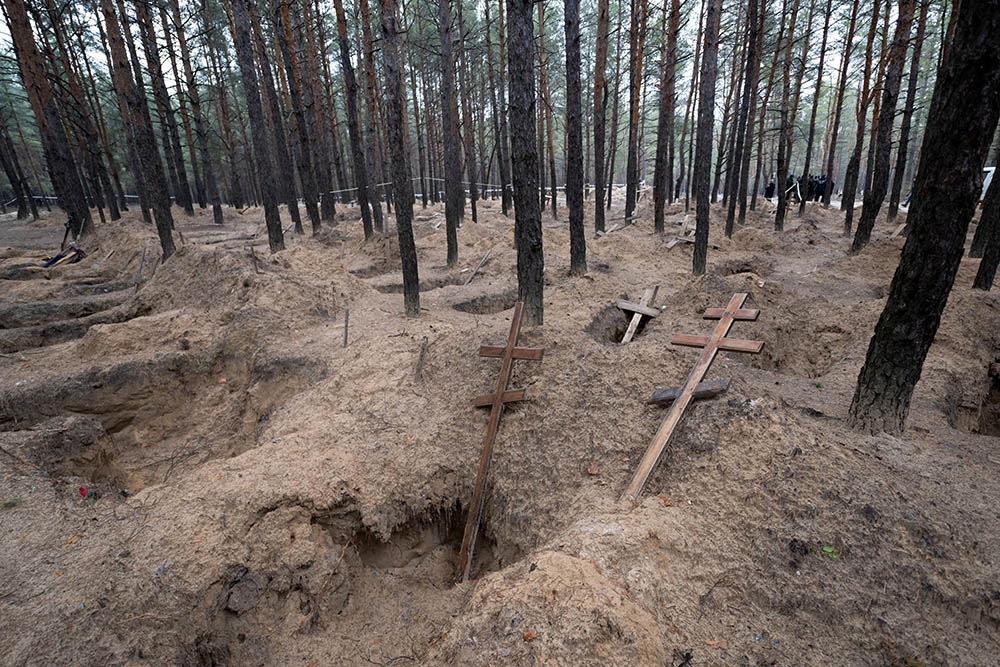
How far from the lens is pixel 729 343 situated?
4781mm

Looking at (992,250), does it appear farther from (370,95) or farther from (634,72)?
(370,95)

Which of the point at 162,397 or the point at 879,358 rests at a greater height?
the point at 879,358

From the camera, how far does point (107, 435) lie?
20.8ft

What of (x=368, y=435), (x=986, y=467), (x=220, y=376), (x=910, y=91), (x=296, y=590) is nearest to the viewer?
(x=986, y=467)

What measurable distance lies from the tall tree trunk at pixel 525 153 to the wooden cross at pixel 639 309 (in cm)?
210

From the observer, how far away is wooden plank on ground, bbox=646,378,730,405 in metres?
4.33

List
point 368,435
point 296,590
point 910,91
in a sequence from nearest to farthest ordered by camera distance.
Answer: point 296,590, point 368,435, point 910,91

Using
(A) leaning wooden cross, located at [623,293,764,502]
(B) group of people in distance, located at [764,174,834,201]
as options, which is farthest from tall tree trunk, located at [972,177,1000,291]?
(B) group of people in distance, located at [764,174,834,201]

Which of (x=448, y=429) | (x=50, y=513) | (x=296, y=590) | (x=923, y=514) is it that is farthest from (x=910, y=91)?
(x=50, y=513)

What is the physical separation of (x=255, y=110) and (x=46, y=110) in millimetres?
9168

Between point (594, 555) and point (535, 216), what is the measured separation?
438 centimetres

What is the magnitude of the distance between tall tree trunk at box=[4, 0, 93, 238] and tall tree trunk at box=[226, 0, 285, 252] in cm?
634

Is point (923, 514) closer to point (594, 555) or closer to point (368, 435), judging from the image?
point (594, 555)

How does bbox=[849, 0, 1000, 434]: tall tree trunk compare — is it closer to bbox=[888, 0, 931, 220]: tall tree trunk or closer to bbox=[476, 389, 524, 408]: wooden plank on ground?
bbox=[476, 389, 524, 408]: wooden plank on ground
